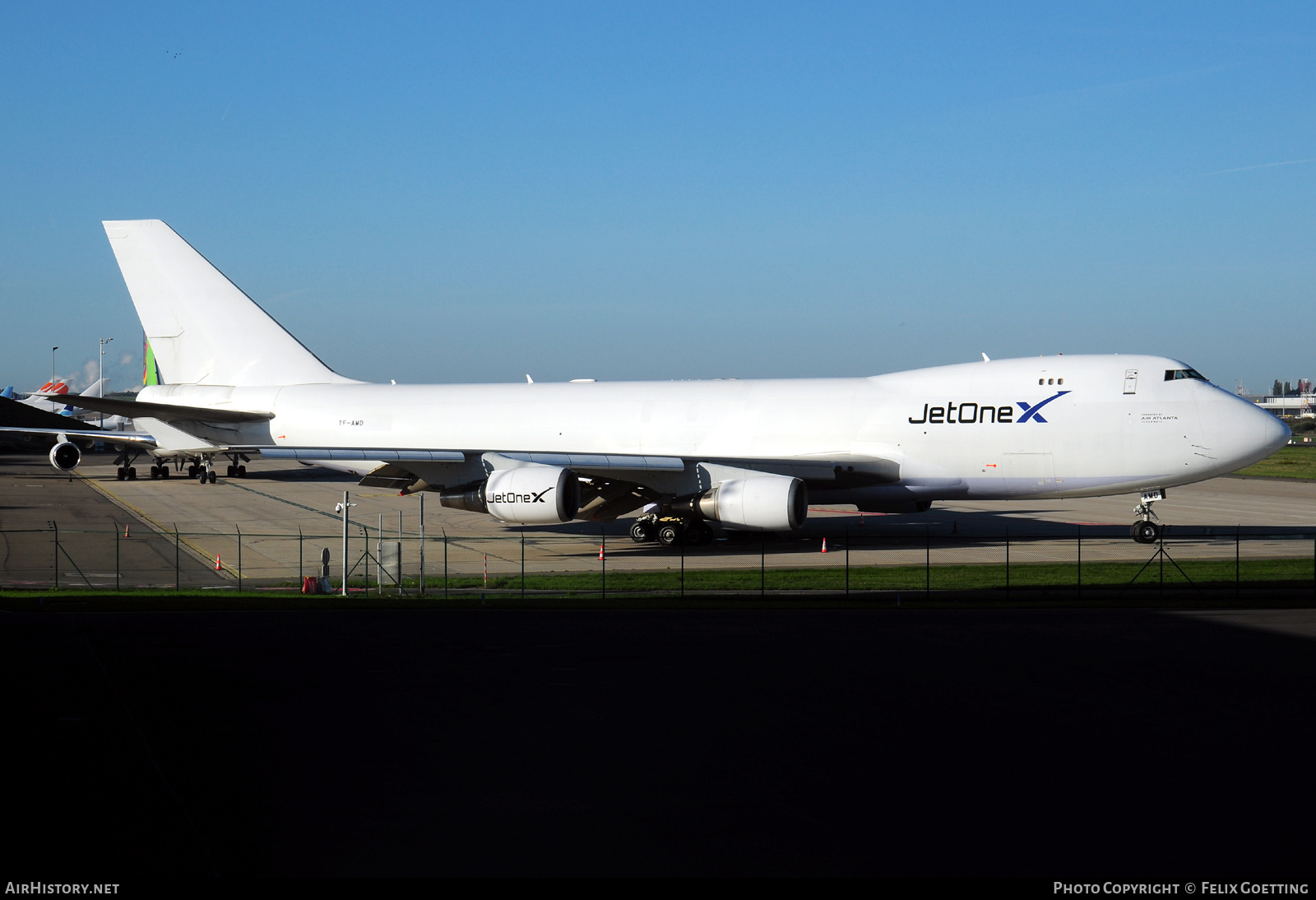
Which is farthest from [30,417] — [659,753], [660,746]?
[659,753]

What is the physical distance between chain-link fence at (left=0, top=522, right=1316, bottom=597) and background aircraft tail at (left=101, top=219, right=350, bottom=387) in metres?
5.69

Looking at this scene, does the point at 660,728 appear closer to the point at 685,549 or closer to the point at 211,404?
the point at 685,549

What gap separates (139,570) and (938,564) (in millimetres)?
19375

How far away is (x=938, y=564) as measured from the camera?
28.0 m

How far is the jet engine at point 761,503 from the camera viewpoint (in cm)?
2869

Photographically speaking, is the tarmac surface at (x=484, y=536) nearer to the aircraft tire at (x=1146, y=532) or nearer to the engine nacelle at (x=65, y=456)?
the aircraft tire at (x=1146, y=532)

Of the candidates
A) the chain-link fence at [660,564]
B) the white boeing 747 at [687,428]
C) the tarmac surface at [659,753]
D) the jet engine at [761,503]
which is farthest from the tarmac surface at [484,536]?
the tarmac surface at [659,753]

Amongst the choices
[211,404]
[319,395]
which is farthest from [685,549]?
[211,404]

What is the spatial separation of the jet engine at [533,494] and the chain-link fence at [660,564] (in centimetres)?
116

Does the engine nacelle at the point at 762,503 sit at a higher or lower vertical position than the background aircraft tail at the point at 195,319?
lower

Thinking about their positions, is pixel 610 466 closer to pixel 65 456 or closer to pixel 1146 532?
pixel 1146 532

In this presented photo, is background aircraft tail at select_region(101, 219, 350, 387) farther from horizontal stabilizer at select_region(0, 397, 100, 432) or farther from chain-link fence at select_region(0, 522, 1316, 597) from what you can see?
horizontal stabilizer at select_region(0, 397, 100, 432)

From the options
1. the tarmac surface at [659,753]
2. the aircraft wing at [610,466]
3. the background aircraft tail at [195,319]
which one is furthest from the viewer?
the background aircraft tail at [195,319]

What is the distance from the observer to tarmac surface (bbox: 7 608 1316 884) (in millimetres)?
7535
